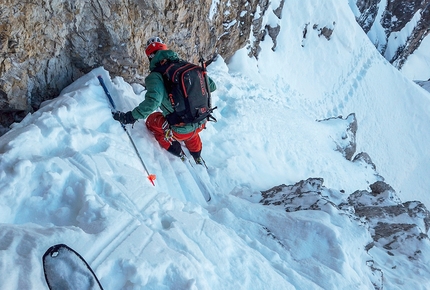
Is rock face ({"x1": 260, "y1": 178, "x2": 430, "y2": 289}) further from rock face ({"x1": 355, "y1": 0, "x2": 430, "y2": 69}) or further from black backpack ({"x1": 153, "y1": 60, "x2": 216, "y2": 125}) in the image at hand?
rock face ({"x1": 355, "y1": 0, "x2": 430, "y2": 69})

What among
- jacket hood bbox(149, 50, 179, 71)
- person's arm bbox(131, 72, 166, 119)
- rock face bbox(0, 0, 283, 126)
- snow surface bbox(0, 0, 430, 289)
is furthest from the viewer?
jacket hood bbox(149, 50, 179, 71)

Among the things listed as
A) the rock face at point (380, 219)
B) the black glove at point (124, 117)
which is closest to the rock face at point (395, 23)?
the rock face at point (380, 219)

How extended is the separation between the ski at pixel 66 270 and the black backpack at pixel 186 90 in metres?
2.46

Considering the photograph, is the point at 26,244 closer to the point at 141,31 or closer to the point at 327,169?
the point at 141,31

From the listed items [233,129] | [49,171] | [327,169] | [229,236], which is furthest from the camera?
[327,169]

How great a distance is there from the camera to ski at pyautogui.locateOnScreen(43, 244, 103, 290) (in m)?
2.02

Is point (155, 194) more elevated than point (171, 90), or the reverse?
point (171, 90)

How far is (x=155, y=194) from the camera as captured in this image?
3.28 metres

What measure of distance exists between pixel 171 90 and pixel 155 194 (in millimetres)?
1492

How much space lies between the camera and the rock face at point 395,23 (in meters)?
24.9

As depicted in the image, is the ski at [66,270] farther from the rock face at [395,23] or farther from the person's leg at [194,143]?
the rock face at [395,23]

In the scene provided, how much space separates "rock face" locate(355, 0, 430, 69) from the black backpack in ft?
80.1

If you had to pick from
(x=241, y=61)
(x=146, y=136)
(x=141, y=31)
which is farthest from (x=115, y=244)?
(x=241, y=61)

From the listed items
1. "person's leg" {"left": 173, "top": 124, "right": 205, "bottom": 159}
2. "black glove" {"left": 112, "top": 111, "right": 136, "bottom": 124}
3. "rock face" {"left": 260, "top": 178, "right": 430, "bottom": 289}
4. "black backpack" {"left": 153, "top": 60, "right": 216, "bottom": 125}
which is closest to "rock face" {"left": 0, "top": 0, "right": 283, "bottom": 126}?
"black glove" {"left": 112, "top": 111, "right": 136, "bottom": 124}
